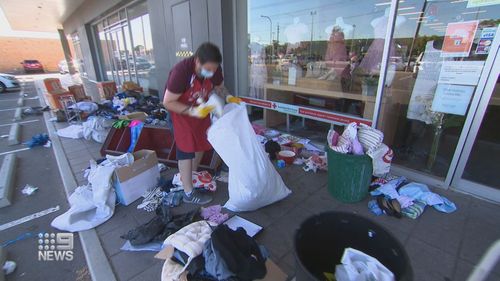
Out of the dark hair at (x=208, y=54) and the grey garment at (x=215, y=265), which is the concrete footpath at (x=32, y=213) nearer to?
the grey garment at (x=215, y=265)

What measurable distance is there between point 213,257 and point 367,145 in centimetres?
150

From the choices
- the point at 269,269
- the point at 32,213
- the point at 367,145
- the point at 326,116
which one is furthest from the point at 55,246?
the point at 326,116

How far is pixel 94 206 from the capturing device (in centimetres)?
210

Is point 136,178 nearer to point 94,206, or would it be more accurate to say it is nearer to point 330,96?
point 94,206

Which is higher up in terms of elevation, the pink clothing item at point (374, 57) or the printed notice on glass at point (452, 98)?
the pink clothing item at point (374, 57)

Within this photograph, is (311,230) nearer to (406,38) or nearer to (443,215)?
(443,215)

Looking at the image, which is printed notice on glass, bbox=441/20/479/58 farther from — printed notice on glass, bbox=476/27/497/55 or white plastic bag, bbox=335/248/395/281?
white plastic bag, bbox=335/248/395/281

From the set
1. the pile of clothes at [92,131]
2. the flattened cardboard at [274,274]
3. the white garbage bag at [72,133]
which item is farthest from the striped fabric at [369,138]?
the white garbage bag at [72,133]

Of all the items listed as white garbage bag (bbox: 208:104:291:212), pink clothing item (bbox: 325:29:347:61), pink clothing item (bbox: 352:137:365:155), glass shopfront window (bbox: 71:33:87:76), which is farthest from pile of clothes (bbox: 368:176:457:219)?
glass shopfront window (bbox: 71:33:87:76)

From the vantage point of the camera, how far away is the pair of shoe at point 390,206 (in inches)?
76.8

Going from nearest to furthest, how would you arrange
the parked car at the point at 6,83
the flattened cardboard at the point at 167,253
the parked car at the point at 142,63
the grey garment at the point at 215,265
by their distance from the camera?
the grey garment at the point at 215,265, the flattened cardboard at the point at 167,253, the parked car at the point at 142,63, the parked car at the point at 6,83

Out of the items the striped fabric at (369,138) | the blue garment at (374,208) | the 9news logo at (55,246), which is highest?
the striped fabric at (369,138)

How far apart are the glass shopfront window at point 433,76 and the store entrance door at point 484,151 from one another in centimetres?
10

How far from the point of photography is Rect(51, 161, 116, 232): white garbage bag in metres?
1.96
